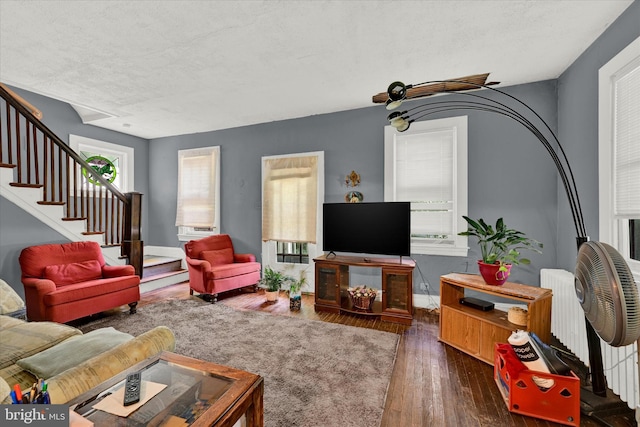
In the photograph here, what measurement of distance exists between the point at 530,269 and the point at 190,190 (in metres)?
5.49

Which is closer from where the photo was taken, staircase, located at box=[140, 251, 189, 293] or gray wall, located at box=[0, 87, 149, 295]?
gray wall, located at box=[0, 87, 149, 295]

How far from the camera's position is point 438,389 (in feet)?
6.79

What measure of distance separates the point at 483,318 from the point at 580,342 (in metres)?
0.73

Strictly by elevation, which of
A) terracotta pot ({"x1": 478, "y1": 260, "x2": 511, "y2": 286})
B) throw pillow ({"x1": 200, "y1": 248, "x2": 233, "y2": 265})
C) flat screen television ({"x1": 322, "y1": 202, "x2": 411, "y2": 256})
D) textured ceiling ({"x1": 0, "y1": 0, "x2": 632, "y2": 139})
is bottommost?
throw pillow ({"x1": 200, "y1": 248, "x2": 233, "y2": 265})

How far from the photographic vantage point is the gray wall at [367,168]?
329 centimetres

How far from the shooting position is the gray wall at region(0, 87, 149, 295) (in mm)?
3417

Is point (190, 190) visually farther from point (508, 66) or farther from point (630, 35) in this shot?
point (630, 35)

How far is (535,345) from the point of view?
6.51 ft

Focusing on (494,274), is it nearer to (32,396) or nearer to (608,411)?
(608,411)

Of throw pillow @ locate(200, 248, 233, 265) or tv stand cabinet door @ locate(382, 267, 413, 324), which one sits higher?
throw pillow @ locate(200, 248, 233, 265)

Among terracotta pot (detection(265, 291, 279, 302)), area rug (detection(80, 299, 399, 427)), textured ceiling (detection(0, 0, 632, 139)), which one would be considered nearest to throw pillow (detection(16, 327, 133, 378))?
area rug (detection(80, 299, 399, 427))

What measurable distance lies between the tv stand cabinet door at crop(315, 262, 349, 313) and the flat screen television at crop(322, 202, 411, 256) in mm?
269

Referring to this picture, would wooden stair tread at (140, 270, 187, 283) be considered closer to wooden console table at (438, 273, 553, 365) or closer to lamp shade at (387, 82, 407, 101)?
wooden console table at (438, 273, 553, 365)

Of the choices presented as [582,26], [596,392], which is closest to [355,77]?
[582,26]
